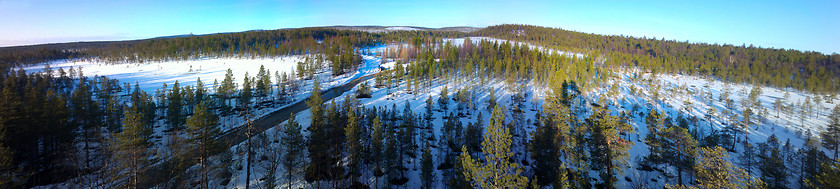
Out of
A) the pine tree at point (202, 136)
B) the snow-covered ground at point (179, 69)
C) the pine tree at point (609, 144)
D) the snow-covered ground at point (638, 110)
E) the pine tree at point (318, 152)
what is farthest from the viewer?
the snow-covered ground at point (179, 69)

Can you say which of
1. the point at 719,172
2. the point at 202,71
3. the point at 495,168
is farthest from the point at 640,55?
the point at 202,71

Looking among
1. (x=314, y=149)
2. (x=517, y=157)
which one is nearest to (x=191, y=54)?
(x=314, y=149)

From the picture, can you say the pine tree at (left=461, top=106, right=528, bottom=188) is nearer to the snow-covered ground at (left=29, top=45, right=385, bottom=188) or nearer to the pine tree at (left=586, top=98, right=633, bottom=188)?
the pine tree at (left=586, top=98, right=633, bottom=188)

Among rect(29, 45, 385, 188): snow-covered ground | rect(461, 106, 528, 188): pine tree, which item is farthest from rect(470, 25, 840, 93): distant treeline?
rect(461, 106, 528, 188): pine tree

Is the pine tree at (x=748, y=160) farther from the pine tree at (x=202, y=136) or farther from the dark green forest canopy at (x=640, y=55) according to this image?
the dark green forest canopy at (x=640, y=55)

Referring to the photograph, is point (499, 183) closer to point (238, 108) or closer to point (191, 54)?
point (238, 108)

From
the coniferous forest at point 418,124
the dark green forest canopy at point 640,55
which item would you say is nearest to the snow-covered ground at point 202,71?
the coniferous forest at point 418,124

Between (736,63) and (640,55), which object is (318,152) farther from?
(736,63)

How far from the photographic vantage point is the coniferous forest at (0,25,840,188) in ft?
78.2

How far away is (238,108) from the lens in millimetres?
64000

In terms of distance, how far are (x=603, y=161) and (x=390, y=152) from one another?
Result: 20.7 metres

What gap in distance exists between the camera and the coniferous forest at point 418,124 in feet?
78.2

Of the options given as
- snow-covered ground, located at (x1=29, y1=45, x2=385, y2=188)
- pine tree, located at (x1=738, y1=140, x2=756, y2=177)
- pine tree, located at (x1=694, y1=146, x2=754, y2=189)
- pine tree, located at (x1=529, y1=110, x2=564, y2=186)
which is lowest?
pine tree, located at (x1=738, y1=140, x2=756, y2=177)

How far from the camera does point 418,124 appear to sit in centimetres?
5712
